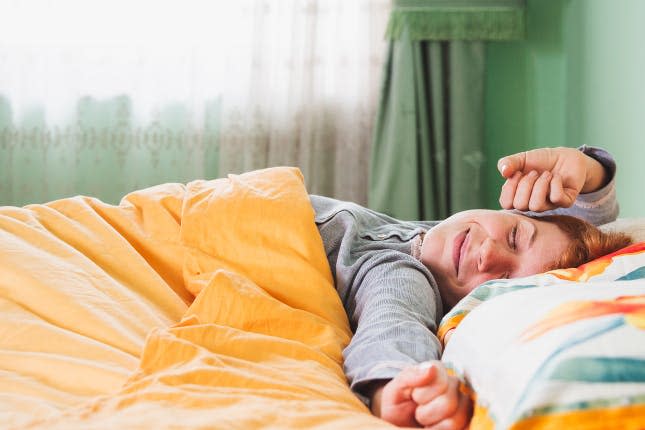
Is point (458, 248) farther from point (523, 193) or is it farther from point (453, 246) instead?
point (523, 193)

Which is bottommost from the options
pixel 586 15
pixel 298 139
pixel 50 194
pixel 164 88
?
pixel 50 194

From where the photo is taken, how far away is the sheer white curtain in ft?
10.4

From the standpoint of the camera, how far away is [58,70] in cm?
320

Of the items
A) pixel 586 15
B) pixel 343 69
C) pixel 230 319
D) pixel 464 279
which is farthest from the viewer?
pixel 343 69

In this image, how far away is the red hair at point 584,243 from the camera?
128 centimetres

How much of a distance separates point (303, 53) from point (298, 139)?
0.34 m

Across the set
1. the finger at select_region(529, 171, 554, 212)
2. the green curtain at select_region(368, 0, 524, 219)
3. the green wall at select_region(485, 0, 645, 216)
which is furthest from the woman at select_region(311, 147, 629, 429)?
the green curtain at select_region(368, 0, 524, 219)

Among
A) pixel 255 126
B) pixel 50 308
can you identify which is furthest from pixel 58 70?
pixel 50 308

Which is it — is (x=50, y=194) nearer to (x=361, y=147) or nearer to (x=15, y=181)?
(x=15, y=181)

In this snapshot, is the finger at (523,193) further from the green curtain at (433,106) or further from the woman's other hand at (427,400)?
the green curtain at (433,106)

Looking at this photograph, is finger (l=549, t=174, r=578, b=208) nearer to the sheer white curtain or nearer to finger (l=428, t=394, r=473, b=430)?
finger (l=428, t=394, r=473, b=430)

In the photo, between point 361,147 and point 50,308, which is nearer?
point 50,308

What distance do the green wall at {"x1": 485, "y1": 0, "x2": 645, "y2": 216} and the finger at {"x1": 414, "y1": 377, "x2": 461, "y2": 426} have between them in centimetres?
171

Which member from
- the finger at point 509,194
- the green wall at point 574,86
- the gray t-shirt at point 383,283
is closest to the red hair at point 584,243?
the finger at point 509,194
